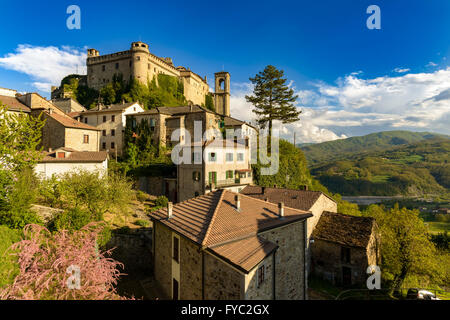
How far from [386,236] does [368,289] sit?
608cm

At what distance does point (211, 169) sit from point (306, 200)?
38.4 feet

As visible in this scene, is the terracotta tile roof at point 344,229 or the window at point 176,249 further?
the terracotta tile roof at point 344,229

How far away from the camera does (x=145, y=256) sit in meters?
18.6

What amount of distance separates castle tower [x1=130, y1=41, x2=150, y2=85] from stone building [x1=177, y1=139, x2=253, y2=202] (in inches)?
1479

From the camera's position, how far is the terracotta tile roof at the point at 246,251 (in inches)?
362

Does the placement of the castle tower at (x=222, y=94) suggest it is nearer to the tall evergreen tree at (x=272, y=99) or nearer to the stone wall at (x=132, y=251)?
the tall evergreen tree at (x=272, y=99)

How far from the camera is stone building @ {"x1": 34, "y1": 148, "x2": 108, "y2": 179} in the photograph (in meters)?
23.8

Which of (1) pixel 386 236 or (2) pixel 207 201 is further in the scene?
(1) pixel 386 236

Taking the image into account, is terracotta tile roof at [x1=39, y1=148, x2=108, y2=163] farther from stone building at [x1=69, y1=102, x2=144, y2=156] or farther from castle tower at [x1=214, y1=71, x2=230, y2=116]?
castle tower at [x1=214, y1=71, x2=230, y2=116]

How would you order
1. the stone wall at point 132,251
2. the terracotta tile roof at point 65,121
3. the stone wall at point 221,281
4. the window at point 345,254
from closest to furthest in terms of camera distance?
the stone wall at point 221,281 → the stone wall at point 132,251 → the window at point 345,254 → the terracotta tile roof at point 65,121

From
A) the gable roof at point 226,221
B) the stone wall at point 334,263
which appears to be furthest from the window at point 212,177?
the stone wall at point 334,263

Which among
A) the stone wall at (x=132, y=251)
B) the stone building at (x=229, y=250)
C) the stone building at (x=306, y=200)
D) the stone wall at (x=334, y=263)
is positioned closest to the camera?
the stone building at (x=229, y=250)
